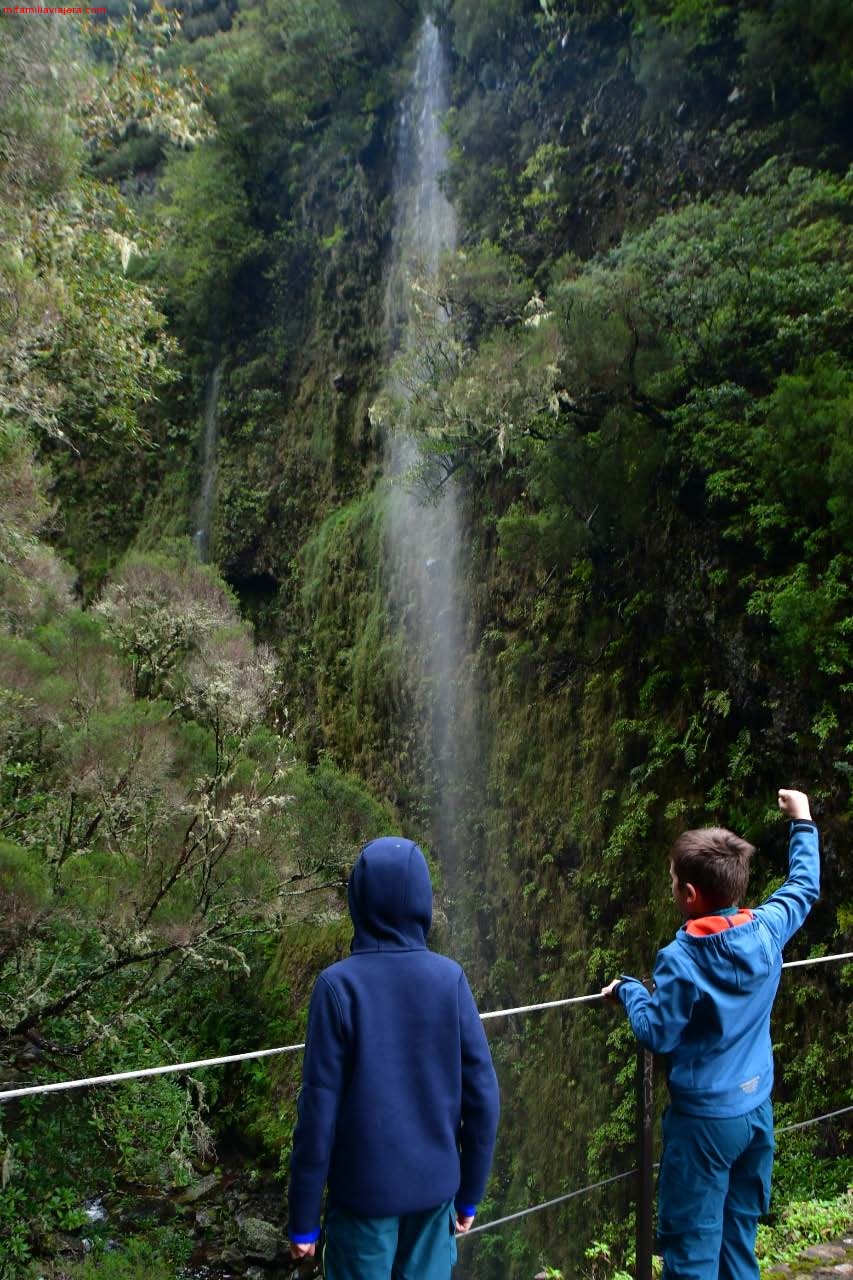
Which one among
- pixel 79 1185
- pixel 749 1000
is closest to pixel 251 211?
pixel 79 1185

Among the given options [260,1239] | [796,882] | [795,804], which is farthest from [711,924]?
[260,1239]

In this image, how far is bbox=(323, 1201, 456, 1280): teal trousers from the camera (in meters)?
1.77

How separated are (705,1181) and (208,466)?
18.6 meters

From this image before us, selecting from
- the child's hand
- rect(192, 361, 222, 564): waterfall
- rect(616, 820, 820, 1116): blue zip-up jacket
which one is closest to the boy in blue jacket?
rect(616, 820, 820, 1116): blue zip-up jacket

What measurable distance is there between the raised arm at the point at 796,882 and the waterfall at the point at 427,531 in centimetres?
929

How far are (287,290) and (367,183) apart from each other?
2690 mm

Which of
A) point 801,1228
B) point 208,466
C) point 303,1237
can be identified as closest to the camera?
point 303,1237

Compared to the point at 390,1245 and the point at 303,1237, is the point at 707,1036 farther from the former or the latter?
the point at 303,1237

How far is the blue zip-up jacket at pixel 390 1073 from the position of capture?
176cm

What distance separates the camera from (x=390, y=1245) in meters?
1.79

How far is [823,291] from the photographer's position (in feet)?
22.7

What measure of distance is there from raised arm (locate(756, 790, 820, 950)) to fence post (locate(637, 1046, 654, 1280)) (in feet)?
1.78

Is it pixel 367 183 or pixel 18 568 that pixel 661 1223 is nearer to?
pixel 18 568

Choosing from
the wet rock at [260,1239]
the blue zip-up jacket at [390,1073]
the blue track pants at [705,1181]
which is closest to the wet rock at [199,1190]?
the wet rock at [260,1239]
